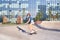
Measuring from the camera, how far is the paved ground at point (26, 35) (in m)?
1.89

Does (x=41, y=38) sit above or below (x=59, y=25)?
below

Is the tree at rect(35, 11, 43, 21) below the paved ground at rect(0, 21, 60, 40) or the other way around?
the other way around

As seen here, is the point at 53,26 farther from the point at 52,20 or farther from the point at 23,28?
the point at 23,28

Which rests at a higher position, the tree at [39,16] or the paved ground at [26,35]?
the tree at [39,16]

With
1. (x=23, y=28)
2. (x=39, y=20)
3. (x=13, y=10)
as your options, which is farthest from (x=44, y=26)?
(x=13, y=10)

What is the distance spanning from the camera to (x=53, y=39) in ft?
6.15

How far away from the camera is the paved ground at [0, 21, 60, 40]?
1.89 meters

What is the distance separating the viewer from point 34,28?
193 cm

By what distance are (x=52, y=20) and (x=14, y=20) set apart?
1.36ft

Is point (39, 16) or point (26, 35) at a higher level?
point (39, 16)

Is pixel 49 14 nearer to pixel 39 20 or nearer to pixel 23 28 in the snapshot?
pixel 39 20

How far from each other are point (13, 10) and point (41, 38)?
17.0 inches

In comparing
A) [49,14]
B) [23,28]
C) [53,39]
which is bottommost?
[53,39]

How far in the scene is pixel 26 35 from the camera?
1906 millimetres
